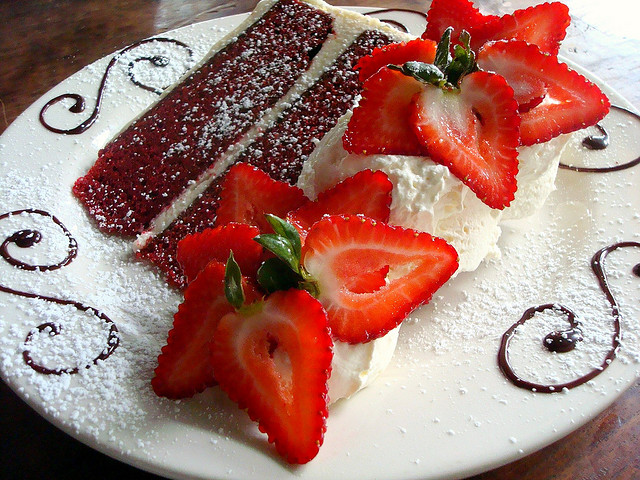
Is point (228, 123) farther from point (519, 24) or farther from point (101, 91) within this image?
point (519, 24)

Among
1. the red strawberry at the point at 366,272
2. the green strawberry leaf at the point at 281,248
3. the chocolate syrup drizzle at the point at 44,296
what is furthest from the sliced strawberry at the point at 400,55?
the chocolate syrup drizzle at the point at 44,296

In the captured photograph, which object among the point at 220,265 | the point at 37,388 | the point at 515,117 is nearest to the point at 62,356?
the point at 37,388

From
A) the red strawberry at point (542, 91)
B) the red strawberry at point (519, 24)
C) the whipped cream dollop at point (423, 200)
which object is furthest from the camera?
the red strawberry at point (519, 24)

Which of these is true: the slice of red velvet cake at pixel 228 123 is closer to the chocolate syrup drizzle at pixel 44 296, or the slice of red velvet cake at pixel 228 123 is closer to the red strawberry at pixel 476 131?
the chocolate syrup drizzle at pixel 44 296

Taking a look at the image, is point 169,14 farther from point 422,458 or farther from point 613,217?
point 422,458

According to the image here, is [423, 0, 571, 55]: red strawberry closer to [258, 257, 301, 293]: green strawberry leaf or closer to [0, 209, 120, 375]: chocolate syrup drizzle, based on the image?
[258, 257, 301, 293]: green strawberry leaf

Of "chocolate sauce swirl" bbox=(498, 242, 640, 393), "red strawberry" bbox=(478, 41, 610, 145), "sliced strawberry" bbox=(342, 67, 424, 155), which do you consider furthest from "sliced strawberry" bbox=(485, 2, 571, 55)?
"chocolate sauce swirl" bbox=(498, 242, 640, 393)

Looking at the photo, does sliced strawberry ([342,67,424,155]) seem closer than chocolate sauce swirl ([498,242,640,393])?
No
